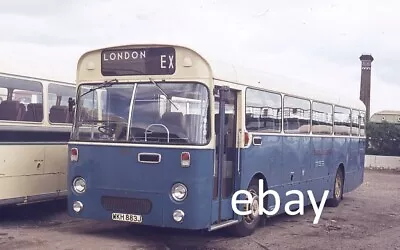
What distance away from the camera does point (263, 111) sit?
38.0 ft

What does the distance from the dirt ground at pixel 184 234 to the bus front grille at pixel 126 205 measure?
0.52m

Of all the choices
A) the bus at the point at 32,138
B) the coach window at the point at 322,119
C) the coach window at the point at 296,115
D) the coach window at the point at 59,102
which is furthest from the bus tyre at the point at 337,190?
the coach window at the point at 59,102

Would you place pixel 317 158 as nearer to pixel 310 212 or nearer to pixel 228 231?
pixel 310 212

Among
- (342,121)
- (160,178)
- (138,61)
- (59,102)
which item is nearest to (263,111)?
(138,61)

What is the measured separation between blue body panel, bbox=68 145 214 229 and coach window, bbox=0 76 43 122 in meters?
1.73

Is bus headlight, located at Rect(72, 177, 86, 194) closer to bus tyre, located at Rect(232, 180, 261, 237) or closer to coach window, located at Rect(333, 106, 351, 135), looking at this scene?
bus tyre, located at Rect(232, 180, 261, 237)

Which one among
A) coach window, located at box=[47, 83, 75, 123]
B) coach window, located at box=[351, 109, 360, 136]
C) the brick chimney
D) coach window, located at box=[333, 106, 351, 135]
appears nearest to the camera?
coach window, located at box=[47, 83, 75, 123]

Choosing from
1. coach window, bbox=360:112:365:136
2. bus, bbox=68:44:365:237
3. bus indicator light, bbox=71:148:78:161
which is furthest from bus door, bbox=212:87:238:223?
coach window, bbox=360:112:365:136

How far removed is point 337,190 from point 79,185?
8491 mm

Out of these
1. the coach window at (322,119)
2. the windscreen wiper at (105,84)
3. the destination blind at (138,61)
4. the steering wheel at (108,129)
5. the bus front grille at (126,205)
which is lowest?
the bus front grille at (126,205)

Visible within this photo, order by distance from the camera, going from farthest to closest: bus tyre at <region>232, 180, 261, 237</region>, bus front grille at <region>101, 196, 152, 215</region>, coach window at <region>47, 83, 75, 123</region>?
coach window at <region>47, 83, 75, 123</region>
bus tyre at <region>232, 180, 261, 237</region>
bus front grille at <region>101, 196, 152, 215</region>

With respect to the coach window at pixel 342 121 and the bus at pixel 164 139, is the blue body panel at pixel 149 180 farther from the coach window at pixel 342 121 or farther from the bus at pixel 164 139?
the coach window at pixel 342 121

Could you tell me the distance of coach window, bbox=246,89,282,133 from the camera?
1105 cm

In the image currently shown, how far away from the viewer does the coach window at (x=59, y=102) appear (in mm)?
12305
